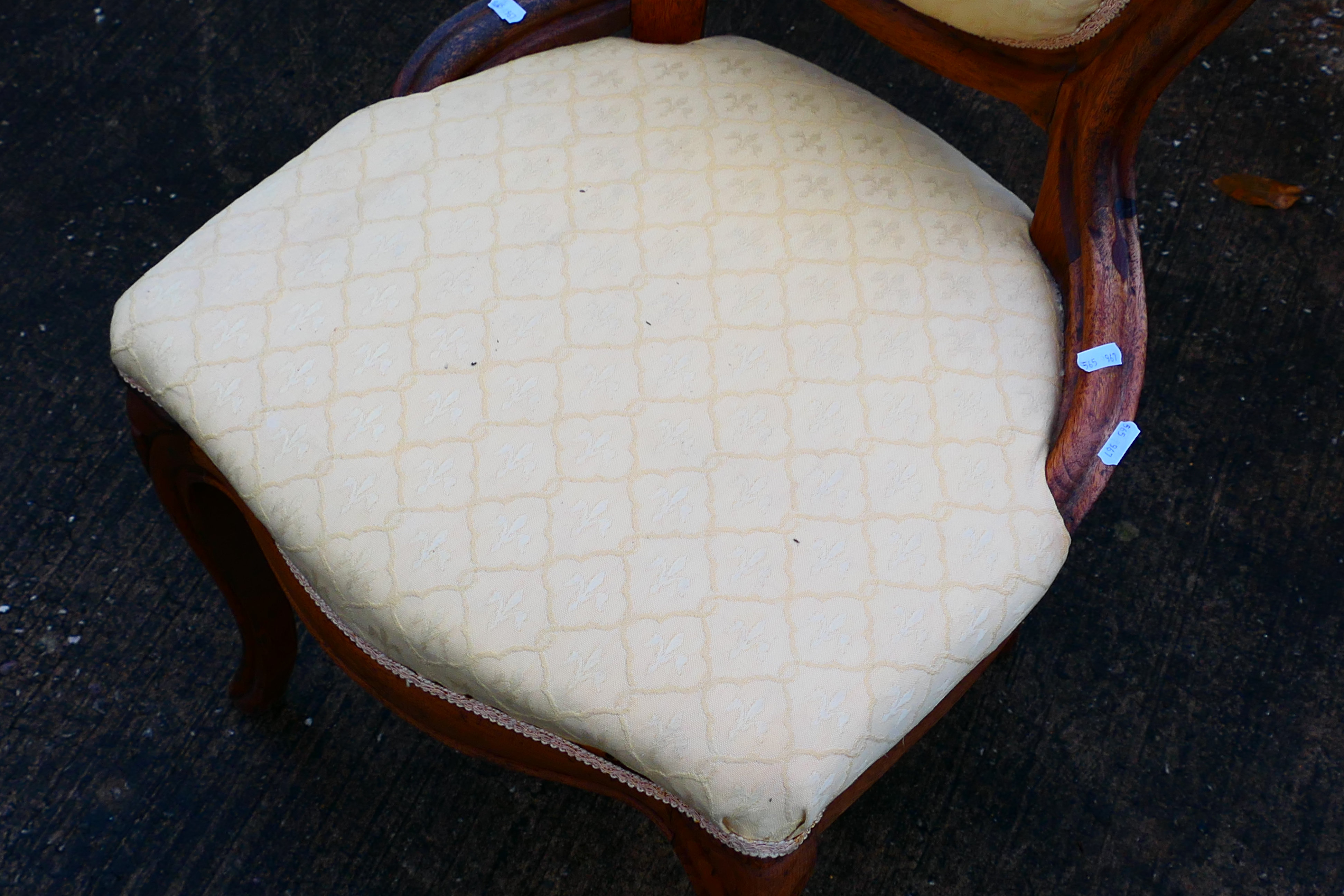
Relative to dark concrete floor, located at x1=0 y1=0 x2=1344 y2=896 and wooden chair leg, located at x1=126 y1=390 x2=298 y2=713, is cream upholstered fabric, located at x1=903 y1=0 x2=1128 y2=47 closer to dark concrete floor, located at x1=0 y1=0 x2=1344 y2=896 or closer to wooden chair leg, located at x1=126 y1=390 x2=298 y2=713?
wooden chair leg, located at x1=126 y1=390 x2=298 y2=713

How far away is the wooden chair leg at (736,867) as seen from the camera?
0.61m

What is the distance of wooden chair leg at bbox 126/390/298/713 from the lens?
75 cm

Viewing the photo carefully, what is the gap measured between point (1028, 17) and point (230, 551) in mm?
686

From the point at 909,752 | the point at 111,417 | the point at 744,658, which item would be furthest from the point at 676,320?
the point at 111,417

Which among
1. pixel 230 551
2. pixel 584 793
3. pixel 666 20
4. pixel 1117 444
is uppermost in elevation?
pixel 666 20

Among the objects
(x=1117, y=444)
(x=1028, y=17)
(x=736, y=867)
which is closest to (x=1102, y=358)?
(x=1117, y=444)

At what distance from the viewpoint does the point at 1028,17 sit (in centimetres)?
68

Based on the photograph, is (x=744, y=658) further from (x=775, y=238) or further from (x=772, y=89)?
(x=772, y=89)

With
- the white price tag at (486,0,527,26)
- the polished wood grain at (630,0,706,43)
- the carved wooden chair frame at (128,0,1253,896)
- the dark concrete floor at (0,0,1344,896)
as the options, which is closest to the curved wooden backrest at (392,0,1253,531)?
the carved wooden chair frame at (128,0,1253,896)

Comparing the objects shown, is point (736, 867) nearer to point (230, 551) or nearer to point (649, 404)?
point (649, 404)

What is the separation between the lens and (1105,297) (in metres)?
0.69

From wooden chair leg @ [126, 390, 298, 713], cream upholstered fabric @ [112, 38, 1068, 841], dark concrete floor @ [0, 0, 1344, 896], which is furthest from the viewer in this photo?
dark concrete floor @ [0, 0, 1344, 896]

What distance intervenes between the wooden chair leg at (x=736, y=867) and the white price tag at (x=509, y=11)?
→ 555 mm

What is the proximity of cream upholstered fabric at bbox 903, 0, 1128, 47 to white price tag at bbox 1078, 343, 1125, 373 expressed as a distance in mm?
184
